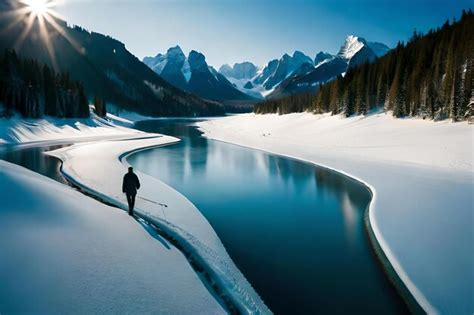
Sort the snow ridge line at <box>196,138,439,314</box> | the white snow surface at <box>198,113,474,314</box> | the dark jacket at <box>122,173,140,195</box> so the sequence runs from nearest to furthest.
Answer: the snow ridge line at <box>196,138,439,314</box>, the white snow surface at <box>198,113,474,314</box>, the dark jacket at <box>122,173,140,195</box>

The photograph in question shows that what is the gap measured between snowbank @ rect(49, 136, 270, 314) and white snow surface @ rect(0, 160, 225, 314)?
0.76 m

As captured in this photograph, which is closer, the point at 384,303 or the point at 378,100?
the point at 384,303

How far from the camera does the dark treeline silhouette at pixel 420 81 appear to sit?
38.8 metres

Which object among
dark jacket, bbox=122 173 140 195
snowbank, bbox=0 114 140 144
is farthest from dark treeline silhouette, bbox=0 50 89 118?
dark jacket, bbox=122 173 140 195

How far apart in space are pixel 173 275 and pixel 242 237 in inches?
215

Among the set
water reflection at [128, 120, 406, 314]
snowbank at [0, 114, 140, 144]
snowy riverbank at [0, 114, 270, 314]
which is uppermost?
snowbank at [0, 114, 140, 144]

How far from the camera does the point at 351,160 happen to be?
3078cm

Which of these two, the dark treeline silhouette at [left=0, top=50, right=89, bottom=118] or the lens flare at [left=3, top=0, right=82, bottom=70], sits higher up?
the lens flare at [left=3, top=0, right=82, bottom=70]

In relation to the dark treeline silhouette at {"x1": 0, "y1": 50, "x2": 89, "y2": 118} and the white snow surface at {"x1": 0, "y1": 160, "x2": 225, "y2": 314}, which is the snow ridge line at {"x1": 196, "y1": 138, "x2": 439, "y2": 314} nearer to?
the white snow surface at {"x1": 0, "y1": 160, "x2": 225, "y2": 314}

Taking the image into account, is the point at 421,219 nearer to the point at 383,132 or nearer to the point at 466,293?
the point at 466,293

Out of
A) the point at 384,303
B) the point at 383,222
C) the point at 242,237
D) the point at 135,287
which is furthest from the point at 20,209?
the point at 383,222

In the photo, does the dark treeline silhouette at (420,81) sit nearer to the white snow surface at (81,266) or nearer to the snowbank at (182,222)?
the snowbank at (182,222)

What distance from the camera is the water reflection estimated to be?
8648 mm

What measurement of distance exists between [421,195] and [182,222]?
13.7 m
